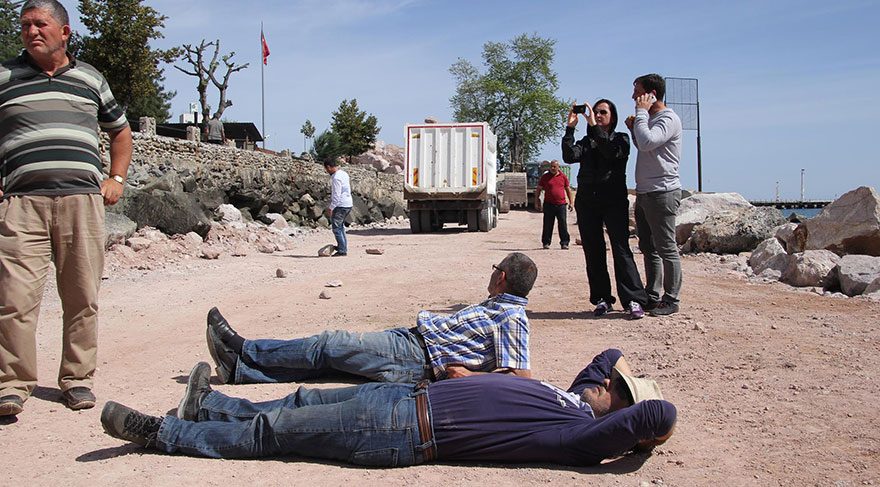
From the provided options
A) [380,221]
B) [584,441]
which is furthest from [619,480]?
[380,221]

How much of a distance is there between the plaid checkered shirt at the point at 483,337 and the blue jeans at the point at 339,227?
910cm

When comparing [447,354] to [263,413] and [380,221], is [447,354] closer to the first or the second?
[263,413]

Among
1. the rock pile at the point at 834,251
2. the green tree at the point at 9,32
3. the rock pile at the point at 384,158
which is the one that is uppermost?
the green tree at the point at 9,32

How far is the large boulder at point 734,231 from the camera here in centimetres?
1280

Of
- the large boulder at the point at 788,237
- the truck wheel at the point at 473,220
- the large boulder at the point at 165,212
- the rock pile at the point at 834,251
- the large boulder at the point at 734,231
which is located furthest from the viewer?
the truck wheel at the point at 473,220

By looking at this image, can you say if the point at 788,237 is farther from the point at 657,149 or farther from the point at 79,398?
the point at 79,398

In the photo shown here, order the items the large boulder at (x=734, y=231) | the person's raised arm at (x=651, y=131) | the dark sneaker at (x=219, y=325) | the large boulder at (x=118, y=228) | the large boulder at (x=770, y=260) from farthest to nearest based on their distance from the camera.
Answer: the large boulder at (x=734, y=231) < the large boulder at (x=118, y=228) < the large boulder at (x=770, y=260) < the person's raised arm at (x=651, y=131) < the dark sneaker at (x=219, y=325)

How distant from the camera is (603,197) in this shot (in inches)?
271

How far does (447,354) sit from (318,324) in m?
2.64

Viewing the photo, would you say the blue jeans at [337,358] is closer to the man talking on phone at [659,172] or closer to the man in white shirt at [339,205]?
the man talking on phone at [659,172]

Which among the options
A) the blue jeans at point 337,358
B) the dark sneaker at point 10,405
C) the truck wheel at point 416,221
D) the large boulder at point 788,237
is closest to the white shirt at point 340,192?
the large boulder at point 788,237

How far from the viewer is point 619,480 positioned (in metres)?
3.27

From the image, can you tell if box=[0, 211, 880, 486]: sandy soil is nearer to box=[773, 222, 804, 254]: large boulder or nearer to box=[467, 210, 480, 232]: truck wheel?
box=[773, 222, 804, 254]: large boulder

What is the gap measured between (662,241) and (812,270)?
3173 millimetres
